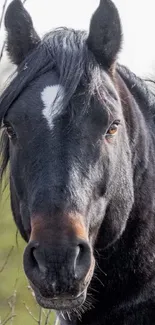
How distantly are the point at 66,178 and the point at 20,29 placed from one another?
3.95ft

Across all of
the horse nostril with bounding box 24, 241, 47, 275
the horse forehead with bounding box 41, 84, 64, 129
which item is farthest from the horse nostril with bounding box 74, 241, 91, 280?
the horse forehead with bounding box 41, 84, 64, 129

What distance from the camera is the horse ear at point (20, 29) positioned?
12.3 ft

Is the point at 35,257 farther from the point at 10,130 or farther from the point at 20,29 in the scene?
the point at 20,29

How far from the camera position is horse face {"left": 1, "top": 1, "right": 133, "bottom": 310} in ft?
9.21

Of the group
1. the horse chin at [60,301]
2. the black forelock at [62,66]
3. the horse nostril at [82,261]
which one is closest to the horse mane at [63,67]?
the black forelock at [62,66]

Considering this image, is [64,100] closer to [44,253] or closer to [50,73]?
[50,73]

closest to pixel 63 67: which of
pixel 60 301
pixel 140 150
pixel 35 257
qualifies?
pixel 140 150

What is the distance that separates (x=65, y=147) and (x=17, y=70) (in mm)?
905

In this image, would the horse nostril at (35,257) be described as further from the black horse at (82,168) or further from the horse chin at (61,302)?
the horse chin at (61,302)

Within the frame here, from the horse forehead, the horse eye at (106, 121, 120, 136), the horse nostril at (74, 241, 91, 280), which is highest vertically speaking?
the horse forehead

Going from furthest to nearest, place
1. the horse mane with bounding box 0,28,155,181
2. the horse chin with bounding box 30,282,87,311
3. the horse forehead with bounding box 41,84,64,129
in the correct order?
the horse mane with bounding box 0,28,155,181
the horse forehead with bounding box 41,84,64,129
the horse chin with bounding box 30,282,87,311

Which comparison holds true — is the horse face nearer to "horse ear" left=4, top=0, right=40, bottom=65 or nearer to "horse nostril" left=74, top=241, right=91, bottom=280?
"horse nostril" left=74, top=241, right=91, bottom=280

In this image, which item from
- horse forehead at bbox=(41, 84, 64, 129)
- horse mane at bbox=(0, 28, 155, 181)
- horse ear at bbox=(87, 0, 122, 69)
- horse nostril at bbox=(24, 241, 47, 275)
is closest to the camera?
horse nostril at bbox=(24, 241, 47, 275)

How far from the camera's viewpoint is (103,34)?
3641mm
